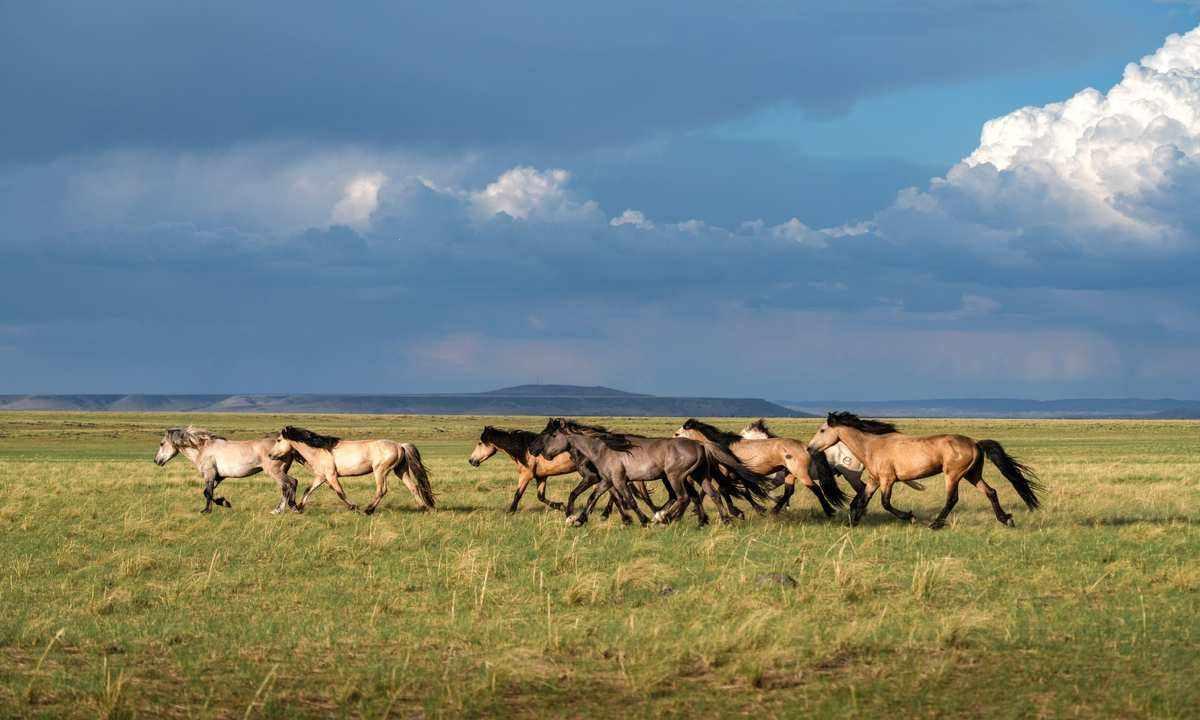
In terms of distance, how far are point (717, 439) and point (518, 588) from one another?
830 centimetres

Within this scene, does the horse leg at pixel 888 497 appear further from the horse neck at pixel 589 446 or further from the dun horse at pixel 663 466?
the horse neck at pixel 589 446

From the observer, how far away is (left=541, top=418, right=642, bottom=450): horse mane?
18.8 meters

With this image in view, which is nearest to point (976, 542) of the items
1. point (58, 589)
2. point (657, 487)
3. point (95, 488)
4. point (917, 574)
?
point (917, 574)

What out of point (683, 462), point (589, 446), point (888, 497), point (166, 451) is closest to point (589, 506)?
point (589, 446)

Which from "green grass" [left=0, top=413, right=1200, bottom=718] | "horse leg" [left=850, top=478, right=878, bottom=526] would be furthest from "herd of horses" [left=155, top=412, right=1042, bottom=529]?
"green grass" [left=0, top=413, right=1200, bottom=718]

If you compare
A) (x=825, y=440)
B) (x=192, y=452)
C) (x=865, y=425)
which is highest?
(x=865, y=425)

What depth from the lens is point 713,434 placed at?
20.9m

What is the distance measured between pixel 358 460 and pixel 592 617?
10.8 metres

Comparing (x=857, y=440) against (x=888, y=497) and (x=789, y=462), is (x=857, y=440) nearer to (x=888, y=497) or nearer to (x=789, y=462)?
(x=888, y=497)

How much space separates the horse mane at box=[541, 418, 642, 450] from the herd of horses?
23mm

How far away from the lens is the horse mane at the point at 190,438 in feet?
74.6

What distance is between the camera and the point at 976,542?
15867 millimetres

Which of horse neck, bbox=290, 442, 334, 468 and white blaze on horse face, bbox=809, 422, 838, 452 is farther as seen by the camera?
horse neck, bbox=290, 442, 334, 468

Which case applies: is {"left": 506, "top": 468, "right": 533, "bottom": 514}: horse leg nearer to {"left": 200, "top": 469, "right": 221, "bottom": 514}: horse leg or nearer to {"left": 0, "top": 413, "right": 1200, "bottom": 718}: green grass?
{"left": 0, "top": 413, "right": 1200, "bottom": 718}: green grass
